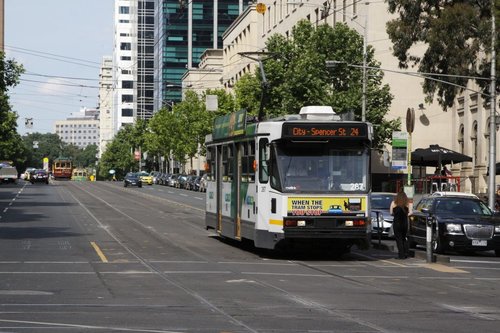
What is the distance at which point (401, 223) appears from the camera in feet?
78.1

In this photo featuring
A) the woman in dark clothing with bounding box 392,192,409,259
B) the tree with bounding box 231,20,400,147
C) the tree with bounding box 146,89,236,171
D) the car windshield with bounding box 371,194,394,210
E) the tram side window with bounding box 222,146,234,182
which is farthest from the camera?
the tree with bounding box 146,89,236,171

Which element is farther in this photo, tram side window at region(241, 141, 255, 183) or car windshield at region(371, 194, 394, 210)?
car windshield at region(371, 194, 394, 210)

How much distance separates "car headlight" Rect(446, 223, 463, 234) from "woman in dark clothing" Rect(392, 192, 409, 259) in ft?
4.60

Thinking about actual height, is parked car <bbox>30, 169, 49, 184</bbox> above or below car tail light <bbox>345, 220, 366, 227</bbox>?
above

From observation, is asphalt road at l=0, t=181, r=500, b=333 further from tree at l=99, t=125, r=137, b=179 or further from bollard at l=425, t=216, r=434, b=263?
tree at l=99, t=125, r=137, b=179

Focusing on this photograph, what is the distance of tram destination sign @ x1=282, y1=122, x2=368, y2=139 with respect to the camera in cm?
2202

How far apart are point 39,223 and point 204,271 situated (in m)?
18.1

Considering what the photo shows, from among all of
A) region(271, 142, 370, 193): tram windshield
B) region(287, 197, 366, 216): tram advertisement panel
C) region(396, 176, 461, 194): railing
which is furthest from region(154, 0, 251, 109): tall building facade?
region(287, 197, 366, 216): tram advertisement panel

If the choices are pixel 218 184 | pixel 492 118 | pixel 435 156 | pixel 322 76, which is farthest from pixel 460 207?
pixel 322 76

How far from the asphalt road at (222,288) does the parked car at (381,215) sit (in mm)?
2812

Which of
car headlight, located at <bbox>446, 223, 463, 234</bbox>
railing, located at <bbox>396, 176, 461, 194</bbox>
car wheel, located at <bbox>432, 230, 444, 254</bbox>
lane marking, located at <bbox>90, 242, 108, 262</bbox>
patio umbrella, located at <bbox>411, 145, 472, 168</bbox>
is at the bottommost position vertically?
lane marking, located at <bbox>90, 242, 108, 262</bbox>

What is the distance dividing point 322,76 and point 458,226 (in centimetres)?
3133

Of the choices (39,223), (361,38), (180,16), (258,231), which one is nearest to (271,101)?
(361,38)

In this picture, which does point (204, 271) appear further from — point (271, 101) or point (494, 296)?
point (271, 101)
